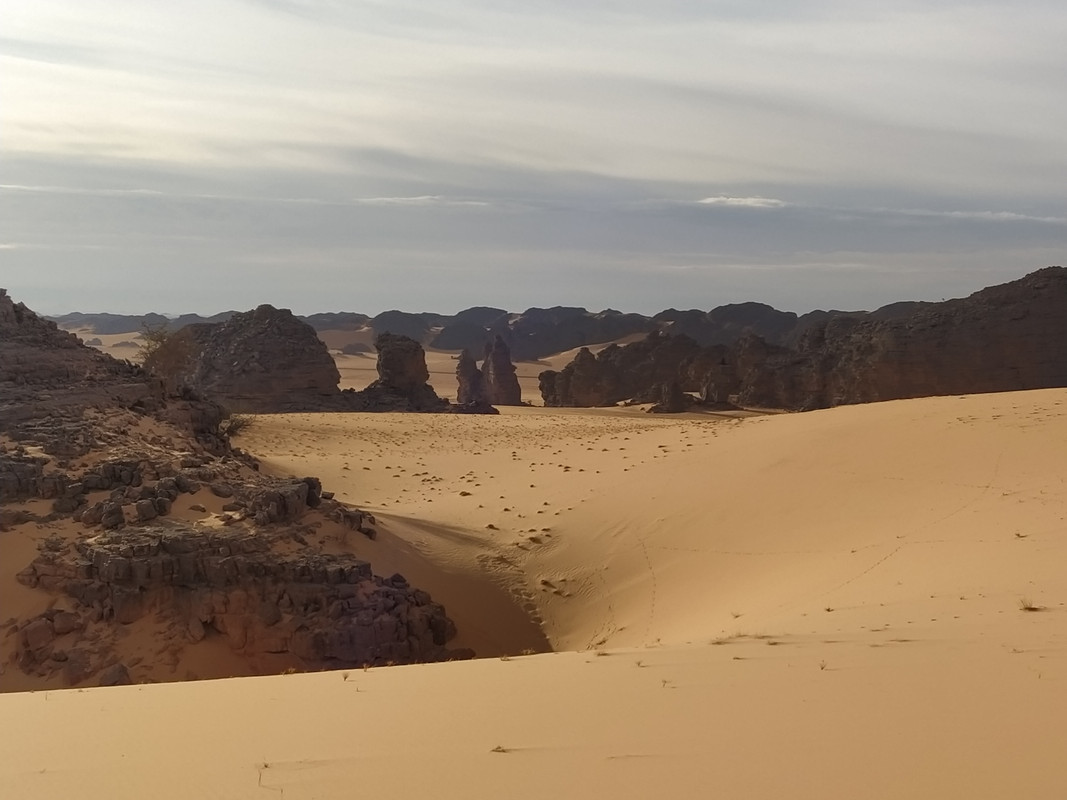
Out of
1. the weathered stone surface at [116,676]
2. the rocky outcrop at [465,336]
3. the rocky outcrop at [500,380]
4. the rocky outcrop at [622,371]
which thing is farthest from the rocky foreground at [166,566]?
the rocky outcrop at [465,336]

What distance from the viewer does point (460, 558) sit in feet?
38.9

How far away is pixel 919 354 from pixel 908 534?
20.5 meters

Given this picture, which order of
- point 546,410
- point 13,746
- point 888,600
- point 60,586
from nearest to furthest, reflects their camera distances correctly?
point 13,746, point 888,600, point 60,586, point 546,410

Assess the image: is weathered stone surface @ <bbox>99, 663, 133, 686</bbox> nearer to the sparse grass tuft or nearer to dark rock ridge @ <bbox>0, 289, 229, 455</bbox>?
dark rock ridge @ <bbox>0, 289, 229, 455</bbox>

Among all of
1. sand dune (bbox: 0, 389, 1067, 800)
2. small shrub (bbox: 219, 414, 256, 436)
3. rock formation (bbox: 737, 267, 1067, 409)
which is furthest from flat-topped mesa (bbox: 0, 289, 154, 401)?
rock formation (bbox: 737, 267, 1067, 409)

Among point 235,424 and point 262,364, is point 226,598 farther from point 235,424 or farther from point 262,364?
point 262,364

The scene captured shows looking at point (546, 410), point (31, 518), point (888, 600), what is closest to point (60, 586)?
point (31, 518)

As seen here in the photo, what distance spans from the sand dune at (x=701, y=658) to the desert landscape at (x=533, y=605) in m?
0.03

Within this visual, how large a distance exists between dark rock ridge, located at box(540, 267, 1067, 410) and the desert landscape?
1219 cm

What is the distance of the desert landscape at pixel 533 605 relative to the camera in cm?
376

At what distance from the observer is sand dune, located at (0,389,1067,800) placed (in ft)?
11.8

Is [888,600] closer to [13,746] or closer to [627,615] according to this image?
[627,615]

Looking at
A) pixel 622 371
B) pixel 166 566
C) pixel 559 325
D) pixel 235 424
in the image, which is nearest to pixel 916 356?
pixel 622 371

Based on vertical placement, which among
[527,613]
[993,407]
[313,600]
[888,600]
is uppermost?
[993,407]
